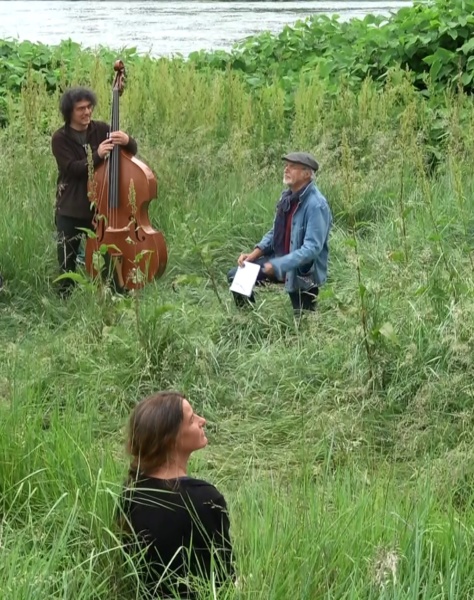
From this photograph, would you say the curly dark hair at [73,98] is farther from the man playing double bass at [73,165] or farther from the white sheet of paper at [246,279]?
the white sheet of paper at [246,279]

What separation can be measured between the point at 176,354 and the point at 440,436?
1.42m

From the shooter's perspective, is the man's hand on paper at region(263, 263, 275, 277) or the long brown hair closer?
the long brown hair

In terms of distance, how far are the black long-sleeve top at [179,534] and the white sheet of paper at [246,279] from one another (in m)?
2.77

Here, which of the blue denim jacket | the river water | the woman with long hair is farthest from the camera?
the river water

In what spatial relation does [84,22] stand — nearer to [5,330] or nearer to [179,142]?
[179,142]

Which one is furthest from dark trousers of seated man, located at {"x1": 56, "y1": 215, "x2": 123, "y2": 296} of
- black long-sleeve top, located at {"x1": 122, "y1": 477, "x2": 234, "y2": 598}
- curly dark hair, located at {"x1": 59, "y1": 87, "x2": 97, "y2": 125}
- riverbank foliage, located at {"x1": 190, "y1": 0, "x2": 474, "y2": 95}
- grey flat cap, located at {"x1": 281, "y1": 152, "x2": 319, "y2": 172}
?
black long-sleeve top, located at {"x1": 122, "y1": 477, "x2": 234, "y2": 598}

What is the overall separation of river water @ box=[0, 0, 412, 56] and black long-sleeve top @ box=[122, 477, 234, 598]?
1182 centimetres

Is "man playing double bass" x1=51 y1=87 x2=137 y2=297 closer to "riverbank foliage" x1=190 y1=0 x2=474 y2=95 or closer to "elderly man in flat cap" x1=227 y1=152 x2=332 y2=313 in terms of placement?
"elderly man in flat cap" x1=227 y1=152 x2=332 y2=313

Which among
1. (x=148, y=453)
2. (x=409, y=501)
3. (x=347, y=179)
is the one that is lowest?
(x=409, y=501)

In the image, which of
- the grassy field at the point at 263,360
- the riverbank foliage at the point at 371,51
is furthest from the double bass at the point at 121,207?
the riverbank foliage at the point at 371,51

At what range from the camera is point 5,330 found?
232 inches

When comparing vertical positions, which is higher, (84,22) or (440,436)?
(84,22)

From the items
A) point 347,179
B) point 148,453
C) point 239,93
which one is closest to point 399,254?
point 347,179

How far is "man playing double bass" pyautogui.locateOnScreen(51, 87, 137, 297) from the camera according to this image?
6262mm
